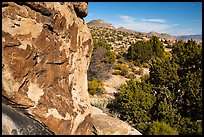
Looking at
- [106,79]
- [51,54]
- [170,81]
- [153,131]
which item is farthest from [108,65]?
[51,54]

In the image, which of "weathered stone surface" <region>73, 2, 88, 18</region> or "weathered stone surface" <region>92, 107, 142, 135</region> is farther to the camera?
"weathered stone surface" <region>92, 107, 142, 135</region>

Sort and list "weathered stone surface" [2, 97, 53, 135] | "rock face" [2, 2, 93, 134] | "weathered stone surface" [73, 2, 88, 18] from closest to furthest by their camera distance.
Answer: "weathered stone surface" [2, 97, 53, 135]
"rock face" [2, 2, 93, 134]
"weathered stone surface" [73, 2, 88, 18]

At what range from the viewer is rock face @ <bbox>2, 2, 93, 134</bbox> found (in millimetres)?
5777

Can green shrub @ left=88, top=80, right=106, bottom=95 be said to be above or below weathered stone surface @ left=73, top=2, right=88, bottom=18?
below

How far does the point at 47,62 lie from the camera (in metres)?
6.55

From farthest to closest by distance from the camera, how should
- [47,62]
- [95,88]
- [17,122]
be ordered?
[95,88], [47,62], [17,122]

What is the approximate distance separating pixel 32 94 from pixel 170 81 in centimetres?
712

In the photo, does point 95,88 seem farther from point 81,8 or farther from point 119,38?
point 119,38

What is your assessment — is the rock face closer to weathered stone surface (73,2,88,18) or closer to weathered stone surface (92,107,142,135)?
weathered stone surface (73,2,88,18)

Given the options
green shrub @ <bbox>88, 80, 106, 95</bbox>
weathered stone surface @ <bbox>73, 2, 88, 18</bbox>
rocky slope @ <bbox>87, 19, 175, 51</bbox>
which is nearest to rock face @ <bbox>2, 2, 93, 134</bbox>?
weathered stone surface @ <bbox>73, 2, 88, 18</bbox>

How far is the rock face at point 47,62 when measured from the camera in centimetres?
578

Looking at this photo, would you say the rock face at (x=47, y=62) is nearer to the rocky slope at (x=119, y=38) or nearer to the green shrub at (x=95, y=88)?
the green shrub at (x=95, y=88)

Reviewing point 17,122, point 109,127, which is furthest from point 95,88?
point 17,122

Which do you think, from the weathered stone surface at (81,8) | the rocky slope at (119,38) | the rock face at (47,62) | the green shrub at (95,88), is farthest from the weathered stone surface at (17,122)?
the rocky slope at (119,38)
